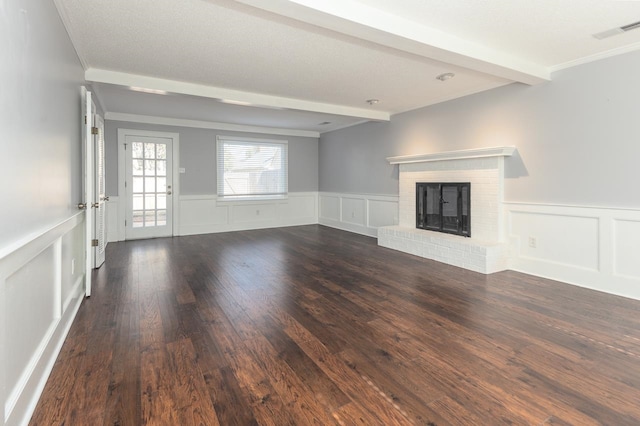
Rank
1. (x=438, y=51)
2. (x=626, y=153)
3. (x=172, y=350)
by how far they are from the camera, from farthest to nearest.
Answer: (x=626, y=153)
(x=438, y=51)
(x=172, y=350)

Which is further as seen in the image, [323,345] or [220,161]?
[220,161]

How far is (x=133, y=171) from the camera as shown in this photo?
635 cm

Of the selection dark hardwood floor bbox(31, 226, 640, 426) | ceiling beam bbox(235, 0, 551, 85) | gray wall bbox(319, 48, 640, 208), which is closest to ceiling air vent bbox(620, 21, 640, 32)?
gray wall bbox(319, 48, 640, 208)

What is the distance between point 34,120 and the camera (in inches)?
71.4

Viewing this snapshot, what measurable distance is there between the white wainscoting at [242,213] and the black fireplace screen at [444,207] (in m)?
3.57

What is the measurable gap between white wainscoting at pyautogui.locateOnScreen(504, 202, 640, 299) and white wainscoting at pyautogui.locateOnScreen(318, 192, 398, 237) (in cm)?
229

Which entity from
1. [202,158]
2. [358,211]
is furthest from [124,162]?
[358,211]

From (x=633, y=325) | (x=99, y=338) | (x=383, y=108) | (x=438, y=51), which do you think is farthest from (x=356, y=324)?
(x=383, y=108)

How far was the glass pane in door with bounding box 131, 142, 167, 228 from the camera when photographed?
640 cm

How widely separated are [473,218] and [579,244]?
4.08 feet

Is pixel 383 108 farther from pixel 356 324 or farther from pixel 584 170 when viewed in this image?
pixel 356 324

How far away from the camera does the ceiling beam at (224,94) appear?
382 centimetres

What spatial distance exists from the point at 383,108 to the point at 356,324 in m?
4.17

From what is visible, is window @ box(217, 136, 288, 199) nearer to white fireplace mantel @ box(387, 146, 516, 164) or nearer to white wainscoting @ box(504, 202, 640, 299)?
white fireplace mantel @ box(387, 146, 516, 164)
